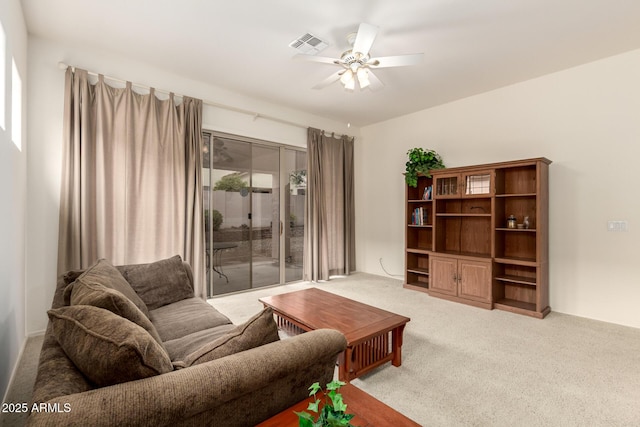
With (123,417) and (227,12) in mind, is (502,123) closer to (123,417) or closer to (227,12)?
(227,12)

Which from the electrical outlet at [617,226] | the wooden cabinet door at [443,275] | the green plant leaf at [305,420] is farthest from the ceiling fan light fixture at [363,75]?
the electrical outlet at [617,226]

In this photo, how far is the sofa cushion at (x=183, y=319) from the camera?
6.75 ft

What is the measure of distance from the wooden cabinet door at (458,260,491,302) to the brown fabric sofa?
321cm

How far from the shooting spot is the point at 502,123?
4.16 meters

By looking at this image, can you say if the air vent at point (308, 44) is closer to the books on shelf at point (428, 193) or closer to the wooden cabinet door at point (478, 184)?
the wooden cabinet door at point (478, 184)

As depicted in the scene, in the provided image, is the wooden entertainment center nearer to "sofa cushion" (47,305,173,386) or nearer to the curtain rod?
the curtain rod

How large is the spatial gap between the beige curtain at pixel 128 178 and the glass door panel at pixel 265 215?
3.05 ft

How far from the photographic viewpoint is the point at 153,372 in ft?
3.16

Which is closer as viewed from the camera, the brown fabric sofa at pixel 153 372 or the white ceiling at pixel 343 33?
the brown fabric sofa at pixel 153 372

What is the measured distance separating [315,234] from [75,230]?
3.19m

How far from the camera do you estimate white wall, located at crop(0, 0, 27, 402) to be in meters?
1.90

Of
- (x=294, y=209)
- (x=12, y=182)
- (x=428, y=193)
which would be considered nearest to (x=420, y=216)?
(x=428, y=193)

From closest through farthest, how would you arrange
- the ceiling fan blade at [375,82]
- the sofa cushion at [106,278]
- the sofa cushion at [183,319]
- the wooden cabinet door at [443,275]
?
the sofa cushion at [106,278]
the sofa cushion at [183,319]
the ceiling fan blade at [375,82]
the wooden cabinet door at [443,275]

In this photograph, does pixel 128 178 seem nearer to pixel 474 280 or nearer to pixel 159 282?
pixel 159 282
